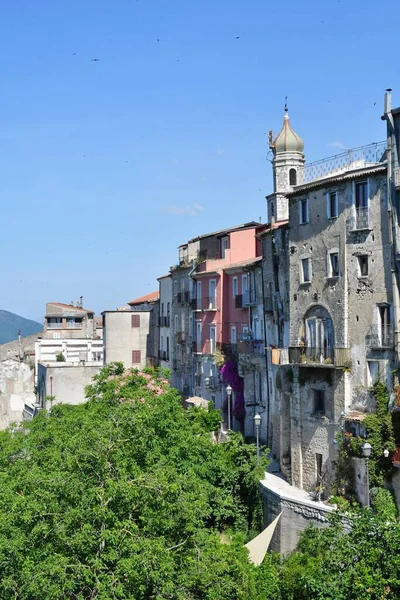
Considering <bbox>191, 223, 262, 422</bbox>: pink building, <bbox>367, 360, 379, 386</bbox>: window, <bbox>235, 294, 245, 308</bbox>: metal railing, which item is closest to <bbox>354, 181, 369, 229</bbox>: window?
<bbox>367, 360, 379, 386</bbox>: window

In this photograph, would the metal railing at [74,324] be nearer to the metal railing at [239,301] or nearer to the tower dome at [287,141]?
the metal railing at [239,301]

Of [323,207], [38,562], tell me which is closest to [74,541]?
[38,562]

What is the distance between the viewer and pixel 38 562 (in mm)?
28500

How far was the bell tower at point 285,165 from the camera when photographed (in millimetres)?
63969

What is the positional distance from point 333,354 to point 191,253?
29.5 meters

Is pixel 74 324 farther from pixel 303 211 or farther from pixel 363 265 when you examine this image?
pixel 363 265

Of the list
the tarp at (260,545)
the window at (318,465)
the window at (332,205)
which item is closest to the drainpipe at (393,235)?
the window at (332,205)

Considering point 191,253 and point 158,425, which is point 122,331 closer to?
point 191,253

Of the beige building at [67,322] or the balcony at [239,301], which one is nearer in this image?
the balcony at [239,301]

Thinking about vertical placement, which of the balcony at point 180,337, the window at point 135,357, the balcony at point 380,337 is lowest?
the balcony at point 380,337

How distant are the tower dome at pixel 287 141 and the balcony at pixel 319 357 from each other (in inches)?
879

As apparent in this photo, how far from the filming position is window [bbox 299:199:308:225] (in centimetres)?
4581

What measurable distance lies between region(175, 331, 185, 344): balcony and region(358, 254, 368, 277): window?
3184 centimetres

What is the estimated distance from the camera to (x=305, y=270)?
1816 inches
